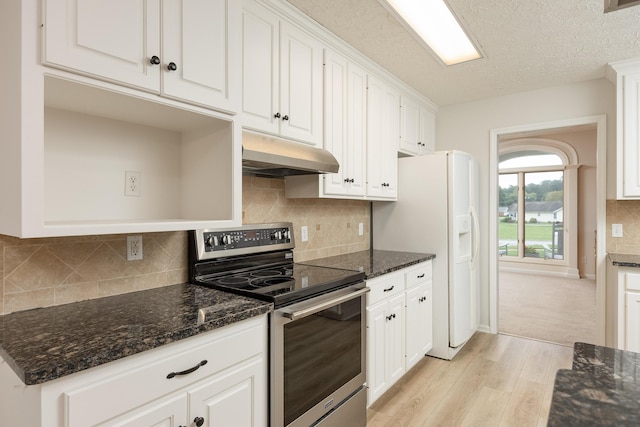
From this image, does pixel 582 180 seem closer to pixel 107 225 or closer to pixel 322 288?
pixel 322 288

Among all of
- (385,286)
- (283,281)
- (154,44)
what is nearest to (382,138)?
(385,286)

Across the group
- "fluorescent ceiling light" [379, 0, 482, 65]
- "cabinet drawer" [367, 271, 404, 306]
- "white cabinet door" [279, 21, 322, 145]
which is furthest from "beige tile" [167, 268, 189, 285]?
"fluorescent ceiling light" [379, 0, 482, 65]

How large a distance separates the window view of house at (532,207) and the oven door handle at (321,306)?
6409 millimetres

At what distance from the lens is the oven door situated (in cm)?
151

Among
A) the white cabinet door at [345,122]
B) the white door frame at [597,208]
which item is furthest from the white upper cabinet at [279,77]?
the white door frame at [597,208]

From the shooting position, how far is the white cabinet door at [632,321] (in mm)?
2570

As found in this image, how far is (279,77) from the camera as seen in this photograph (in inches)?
78.8

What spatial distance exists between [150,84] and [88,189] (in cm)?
55

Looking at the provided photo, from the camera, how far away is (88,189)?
149 centimetres

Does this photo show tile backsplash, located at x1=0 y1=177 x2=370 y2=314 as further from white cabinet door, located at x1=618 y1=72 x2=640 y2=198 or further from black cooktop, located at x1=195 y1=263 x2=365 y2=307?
white cabinet door, located at x1=618 y1=72 x2=640 y2=198

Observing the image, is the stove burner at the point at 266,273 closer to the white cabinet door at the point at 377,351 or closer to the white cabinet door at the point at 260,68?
the white cabinet door at the point at 377,351

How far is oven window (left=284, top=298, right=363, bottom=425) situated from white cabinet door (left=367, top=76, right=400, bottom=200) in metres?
1.18

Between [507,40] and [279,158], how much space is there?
188cm

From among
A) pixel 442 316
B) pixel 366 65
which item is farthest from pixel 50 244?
pixel 442 316
